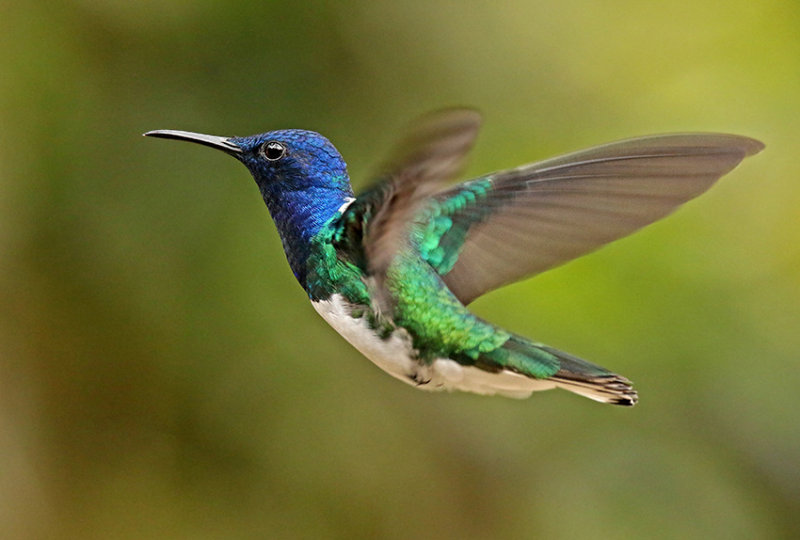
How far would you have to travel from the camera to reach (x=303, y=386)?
9.39ft

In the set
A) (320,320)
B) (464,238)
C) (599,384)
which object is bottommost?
(320,320)

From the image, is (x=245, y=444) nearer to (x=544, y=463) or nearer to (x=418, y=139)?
(x=544, y=463)

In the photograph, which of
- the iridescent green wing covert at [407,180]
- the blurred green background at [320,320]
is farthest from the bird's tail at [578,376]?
the blurred green background at [320,320]

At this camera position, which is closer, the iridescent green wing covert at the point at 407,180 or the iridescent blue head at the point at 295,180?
the iridescent green wing covert at the point at 407,180

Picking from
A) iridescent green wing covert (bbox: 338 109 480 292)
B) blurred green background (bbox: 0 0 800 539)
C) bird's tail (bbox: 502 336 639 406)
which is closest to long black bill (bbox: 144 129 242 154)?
iridescent green wing covert (bbox: 338 109 480 292)

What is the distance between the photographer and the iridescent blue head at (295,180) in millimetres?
1390

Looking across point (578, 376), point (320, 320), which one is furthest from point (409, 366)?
point (320, 320)

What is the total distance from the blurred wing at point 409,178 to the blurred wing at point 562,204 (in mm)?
334

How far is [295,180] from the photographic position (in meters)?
1.43

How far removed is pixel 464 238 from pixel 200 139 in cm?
45

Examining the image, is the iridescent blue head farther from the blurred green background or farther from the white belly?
the blurred green background

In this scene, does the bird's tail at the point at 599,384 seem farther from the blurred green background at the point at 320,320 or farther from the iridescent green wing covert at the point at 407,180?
the blurred green background at the point at 320,320

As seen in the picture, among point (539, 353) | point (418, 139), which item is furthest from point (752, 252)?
point (418, 139)

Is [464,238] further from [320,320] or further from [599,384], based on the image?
[320,320]
